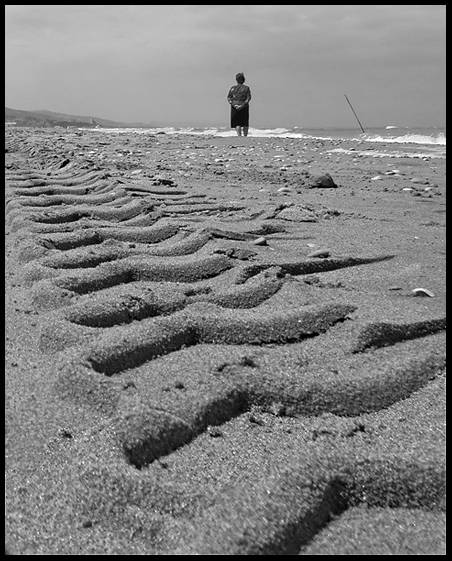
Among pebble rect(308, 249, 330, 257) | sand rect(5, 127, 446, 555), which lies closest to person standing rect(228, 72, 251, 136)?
sand rect(5, 127, 446, 555)

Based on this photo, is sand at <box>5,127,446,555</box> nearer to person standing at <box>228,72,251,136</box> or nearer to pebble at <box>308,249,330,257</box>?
pebble at <box>308,249,330,257</box>

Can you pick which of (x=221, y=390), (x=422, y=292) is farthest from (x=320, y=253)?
(x=221, y=390)

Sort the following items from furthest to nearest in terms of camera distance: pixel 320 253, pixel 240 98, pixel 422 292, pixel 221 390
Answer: pixel 240 98 < pixel 320 253 < pixel 422 292 < pixel 221 390

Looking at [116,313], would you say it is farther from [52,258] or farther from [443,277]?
[443,277]

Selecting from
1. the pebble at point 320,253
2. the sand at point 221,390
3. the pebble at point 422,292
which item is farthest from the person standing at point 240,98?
the pebble at point 422,292

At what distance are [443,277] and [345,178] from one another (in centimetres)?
349

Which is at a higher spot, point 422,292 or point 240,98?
point 240,98

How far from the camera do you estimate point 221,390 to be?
1400 millimetres

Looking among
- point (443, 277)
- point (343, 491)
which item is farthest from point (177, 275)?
point (343, 491)

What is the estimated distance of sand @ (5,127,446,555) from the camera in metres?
1.01

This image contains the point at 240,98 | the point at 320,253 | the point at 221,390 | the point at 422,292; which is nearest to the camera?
the point at 221,390

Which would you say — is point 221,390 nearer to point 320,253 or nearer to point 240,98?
point 320,253

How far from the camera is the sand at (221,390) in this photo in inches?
39.9

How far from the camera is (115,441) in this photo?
3.88 ft
